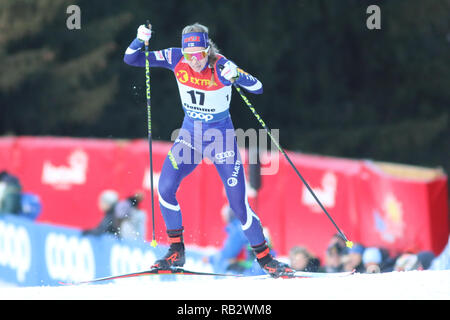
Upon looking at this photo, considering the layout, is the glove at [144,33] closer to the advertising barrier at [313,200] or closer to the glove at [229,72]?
the glove at [229,72]

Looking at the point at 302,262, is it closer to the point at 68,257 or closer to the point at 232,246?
the point at 232,246

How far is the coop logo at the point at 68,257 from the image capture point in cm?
1200

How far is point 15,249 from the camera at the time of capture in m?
13.4

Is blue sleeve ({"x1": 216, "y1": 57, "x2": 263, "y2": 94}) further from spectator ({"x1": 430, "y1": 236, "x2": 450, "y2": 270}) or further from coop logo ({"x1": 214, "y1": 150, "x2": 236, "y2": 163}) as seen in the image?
spectator ({"x1": 430, "y1": 236, "x2": 450, "y2": 270})

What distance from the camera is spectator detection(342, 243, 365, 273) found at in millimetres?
7926

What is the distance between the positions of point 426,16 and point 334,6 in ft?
10.7

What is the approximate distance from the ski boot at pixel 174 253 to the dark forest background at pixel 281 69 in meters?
9.09

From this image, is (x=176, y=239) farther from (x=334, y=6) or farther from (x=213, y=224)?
(x=334, y=6)

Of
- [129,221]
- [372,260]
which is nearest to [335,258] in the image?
[372,260]

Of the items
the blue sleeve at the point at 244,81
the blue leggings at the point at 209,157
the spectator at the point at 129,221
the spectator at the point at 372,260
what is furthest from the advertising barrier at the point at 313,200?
the blue sleeve at the point at 244,81

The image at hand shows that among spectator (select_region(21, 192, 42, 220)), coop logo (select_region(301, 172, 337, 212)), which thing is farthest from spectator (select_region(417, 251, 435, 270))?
spectator (select_region(21, 192, 42, 220))

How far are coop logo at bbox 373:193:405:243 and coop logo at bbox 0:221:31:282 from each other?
6.34 meters

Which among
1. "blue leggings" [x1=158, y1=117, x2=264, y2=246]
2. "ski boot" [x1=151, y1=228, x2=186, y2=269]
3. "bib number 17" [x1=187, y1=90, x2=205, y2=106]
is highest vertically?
"bib number 17" [x1=187, y1=90, x2=205, y2=106]
